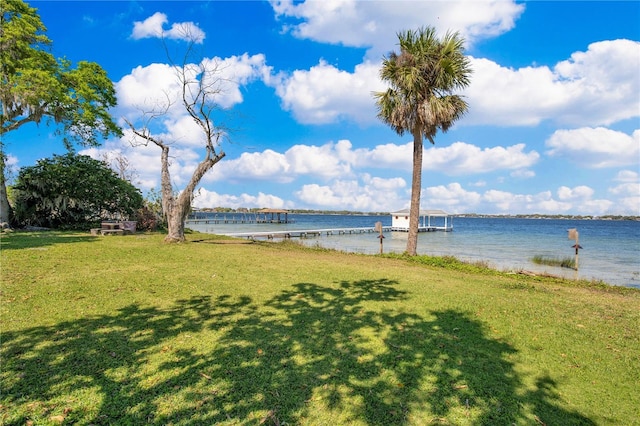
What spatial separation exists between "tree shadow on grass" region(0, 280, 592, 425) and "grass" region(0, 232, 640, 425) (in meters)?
0.02

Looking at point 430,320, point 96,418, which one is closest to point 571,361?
point 430,320

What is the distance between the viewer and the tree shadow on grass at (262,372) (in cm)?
321

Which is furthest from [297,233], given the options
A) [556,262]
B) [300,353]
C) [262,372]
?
[262,372]

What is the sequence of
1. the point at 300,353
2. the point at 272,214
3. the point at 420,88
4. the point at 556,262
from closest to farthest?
the point at 300,353 < the point at 420,88 < the point at 556,262 < the point at 272,214

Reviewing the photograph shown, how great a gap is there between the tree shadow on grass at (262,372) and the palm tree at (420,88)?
1106 centimetres

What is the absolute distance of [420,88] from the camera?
1585cm

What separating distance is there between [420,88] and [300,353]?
14.7 meters

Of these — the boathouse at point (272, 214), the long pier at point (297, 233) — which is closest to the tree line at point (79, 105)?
the long pier at point (297, 233)

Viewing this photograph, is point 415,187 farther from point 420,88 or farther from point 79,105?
point 79,105

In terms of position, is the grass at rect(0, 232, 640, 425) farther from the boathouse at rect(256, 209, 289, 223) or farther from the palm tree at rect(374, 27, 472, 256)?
the boathouse at rect(256, 209, 289, 223)

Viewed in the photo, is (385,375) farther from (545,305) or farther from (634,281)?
(634,281)

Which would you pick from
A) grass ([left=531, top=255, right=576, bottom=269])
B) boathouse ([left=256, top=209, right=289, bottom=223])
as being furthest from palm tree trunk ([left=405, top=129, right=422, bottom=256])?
boathouse ([left=256, top=209, right=289, bottom=223])

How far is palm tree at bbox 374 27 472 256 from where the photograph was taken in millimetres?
15359

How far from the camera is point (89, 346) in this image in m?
4.38
